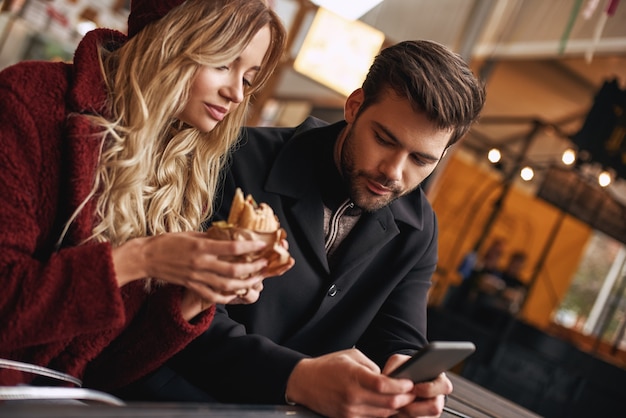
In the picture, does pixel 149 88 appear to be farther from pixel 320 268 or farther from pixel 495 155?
pixel 495 155

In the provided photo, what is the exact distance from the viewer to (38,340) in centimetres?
126

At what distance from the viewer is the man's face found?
1.88 m

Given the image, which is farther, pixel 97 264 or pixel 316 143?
pixel 316 143

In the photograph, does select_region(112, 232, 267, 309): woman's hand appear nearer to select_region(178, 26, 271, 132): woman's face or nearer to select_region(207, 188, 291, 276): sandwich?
select_region(207, 188, 291, 276): sandwich

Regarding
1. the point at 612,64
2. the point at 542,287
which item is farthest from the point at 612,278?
the point at 612,64

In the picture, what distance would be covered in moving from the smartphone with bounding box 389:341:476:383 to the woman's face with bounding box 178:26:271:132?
2.44 ft

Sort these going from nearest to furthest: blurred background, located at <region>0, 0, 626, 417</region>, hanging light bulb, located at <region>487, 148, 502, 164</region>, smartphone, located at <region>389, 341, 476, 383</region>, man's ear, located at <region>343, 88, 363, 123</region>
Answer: smartphone, located at <region>389, 341, 476, 383</region> < man's ear, located at <region>343, 88, 363, 123</region> < blurred background, located at <region>0, 0, 626, 417</region> < hanging light bulb, located at <region>487, 148, 502, 164</region>

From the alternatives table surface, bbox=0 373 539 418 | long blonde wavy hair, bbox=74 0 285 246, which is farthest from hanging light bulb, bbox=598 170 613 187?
long blonde wavy hair, bbox=74 0 285 246

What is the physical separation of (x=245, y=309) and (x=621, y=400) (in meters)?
6.35

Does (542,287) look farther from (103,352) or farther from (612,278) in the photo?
(103,352)

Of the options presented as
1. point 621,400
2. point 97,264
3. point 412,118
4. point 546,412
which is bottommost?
point 546,412

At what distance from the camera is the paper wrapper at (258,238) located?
1.23 metres

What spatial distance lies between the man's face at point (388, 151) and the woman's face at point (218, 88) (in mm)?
473

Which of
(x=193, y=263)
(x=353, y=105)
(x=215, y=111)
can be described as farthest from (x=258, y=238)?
(x=353, y=105)
